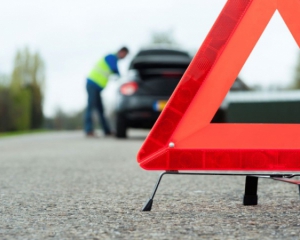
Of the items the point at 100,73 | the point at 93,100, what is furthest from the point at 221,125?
the point at 93,100

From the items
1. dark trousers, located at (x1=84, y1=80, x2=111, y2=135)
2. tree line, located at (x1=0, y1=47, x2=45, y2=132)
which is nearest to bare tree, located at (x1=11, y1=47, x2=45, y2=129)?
tree line, located at (x1=0, y1=47, x2=45, y2=132)

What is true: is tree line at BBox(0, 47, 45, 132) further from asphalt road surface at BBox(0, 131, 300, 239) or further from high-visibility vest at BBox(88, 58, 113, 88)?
asphalt road surface at BBox(0, 131, 300, 239)

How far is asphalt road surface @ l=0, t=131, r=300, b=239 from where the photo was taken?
92.0 inches

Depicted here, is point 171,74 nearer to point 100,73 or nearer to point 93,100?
point 100,73

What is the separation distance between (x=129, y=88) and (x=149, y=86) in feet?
1.23

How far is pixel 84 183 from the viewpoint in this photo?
4.16 meters

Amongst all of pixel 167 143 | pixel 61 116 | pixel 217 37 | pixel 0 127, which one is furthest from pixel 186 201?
pixel 61 116

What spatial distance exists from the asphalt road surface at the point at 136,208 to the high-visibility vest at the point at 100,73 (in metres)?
7.01

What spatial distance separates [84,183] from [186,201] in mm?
1163

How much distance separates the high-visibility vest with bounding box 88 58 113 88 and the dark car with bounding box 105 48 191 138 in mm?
1213

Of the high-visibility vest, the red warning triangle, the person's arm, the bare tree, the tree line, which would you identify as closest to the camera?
the red warning triangle

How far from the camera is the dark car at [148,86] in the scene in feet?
33.5

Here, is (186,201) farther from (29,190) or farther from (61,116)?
(61,116)

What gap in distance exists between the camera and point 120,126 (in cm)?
1112
